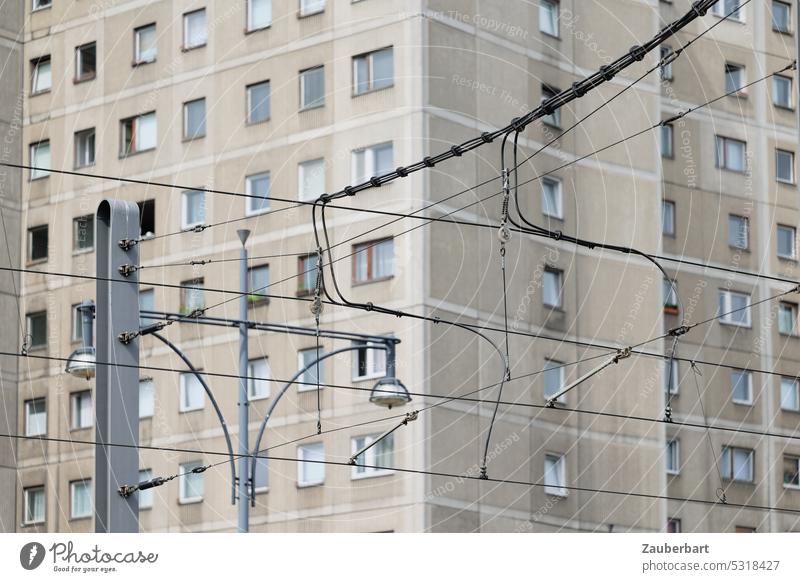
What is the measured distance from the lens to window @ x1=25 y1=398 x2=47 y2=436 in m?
59.6

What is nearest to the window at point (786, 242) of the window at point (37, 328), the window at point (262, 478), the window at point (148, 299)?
the window at point (262, 478)

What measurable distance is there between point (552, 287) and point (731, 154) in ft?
33.6

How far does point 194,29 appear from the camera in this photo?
56.8 meters

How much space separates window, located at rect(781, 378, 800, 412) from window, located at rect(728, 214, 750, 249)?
13.5ft

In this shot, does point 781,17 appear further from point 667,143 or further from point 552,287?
point 552,287

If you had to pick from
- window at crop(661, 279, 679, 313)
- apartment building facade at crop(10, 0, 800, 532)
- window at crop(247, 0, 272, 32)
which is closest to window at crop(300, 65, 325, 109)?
apartment building facade at crop(10, 0, 800, 532)

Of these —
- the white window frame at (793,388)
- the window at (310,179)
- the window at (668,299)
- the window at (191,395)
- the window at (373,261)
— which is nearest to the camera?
the window at (373,261)

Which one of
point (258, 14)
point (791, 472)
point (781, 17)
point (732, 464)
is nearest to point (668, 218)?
point (732, 464)

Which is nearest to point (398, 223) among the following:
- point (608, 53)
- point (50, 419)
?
point (608, 53)

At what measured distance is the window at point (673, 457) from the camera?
57.4 m

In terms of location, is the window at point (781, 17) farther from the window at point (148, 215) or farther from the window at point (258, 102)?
the window at point (148, 215)

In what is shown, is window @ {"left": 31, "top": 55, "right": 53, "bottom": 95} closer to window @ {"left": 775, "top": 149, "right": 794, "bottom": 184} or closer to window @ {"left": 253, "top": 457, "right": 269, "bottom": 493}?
window @ {"left": 253, "top": 457, "right": 269, "bottom": 493}

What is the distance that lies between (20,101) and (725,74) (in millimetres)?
20355

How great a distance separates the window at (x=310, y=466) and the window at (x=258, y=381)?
1.76 m
